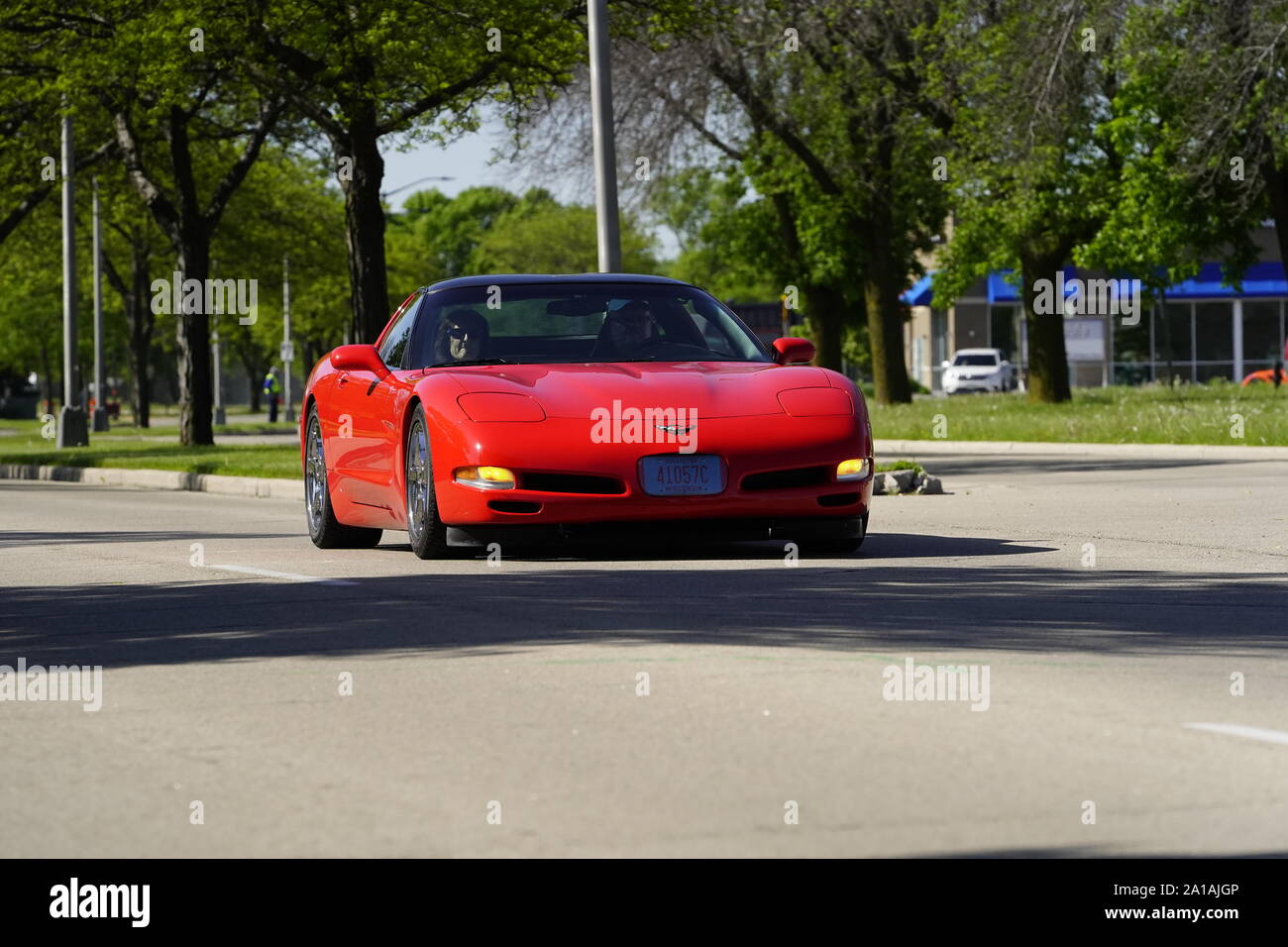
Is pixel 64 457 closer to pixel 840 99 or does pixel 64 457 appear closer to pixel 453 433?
pixel 840 99

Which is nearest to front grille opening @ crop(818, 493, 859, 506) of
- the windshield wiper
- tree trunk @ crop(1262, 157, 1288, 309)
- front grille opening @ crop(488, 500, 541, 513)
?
front grille opening @ crop(488, 500, 541, 513)

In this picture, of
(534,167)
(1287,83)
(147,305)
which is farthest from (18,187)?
(1287,83)

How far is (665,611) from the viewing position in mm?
9172

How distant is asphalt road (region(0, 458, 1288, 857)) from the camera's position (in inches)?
198

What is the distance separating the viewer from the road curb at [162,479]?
23094mm

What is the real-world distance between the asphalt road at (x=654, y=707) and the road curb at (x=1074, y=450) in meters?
13.7

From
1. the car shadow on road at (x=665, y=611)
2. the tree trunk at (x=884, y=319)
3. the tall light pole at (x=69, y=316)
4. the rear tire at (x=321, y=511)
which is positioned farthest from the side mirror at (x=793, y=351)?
the tree trunk at (x=884, y=319)

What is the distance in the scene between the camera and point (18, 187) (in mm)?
41156

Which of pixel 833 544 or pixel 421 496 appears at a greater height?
pixel 421 496

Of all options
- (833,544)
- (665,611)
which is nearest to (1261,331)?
(833,544)

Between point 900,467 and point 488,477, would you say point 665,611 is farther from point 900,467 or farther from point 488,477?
point 900,467

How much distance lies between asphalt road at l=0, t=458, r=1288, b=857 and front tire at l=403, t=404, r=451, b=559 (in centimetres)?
19

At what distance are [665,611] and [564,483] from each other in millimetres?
2019
